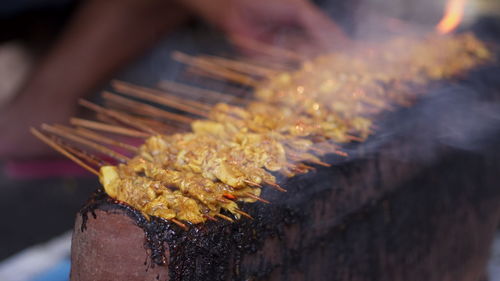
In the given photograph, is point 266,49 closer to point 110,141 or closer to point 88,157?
point 110,141

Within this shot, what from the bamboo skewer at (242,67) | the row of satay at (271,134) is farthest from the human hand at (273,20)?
the bamboo skewer at (242,67)

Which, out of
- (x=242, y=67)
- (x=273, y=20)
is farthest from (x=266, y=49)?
(x=242, y=67)

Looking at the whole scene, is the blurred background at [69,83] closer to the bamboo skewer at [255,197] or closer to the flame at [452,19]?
the flame at [452,19]

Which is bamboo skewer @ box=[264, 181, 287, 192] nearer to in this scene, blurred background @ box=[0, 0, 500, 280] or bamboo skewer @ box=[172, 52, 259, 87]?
bamboo skewer @ box=[172, 52, 259, 87]

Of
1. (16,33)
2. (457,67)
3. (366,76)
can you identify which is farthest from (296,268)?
(16,33)

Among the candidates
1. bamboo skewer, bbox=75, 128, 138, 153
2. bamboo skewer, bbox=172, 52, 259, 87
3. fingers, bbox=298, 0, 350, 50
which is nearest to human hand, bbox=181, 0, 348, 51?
fingers, bbox=298, 0, 350, 50
